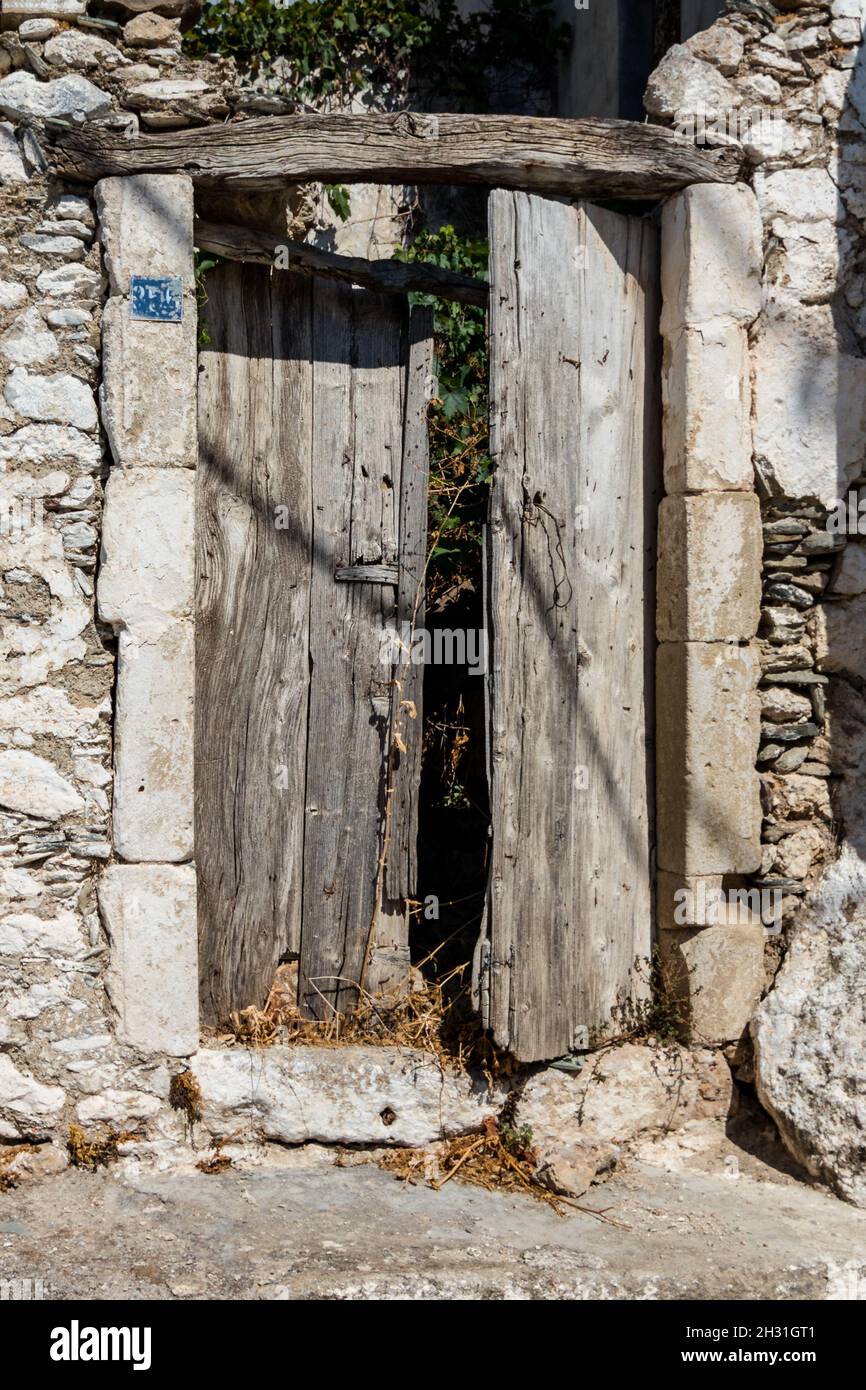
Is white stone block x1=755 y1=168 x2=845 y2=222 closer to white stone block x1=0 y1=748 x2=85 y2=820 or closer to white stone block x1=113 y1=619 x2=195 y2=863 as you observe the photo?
white stone block x1=113 y1=619 x2=195 y2=863

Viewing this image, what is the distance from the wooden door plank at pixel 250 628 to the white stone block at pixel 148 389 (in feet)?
0.87

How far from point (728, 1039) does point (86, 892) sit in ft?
6.42

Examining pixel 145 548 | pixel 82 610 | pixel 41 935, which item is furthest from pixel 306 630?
pixel 41 935

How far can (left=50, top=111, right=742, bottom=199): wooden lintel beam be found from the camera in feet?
10.6

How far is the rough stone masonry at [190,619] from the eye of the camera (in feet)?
10.5

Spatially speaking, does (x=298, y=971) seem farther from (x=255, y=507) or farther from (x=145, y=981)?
(x=255, y=507)

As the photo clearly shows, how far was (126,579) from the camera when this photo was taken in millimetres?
3215

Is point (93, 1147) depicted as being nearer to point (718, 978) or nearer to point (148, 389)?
point (718, 978)

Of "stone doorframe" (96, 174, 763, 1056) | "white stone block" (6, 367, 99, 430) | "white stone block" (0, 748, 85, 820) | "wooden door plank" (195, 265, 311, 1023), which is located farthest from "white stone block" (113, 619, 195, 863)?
"white stone block" (6, 367, 99, 430)

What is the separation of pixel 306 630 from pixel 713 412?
1.41 metres

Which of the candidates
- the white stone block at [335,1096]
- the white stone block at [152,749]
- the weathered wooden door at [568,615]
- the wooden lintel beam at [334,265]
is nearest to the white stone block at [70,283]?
the wooden lintel beam at [334,265]

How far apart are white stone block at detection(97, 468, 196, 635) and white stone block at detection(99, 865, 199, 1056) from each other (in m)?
0.72

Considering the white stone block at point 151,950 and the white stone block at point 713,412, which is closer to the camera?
the white stone block at point 151,950

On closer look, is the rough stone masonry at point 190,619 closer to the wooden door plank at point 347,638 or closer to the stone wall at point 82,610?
the stone wall at point 82,610
